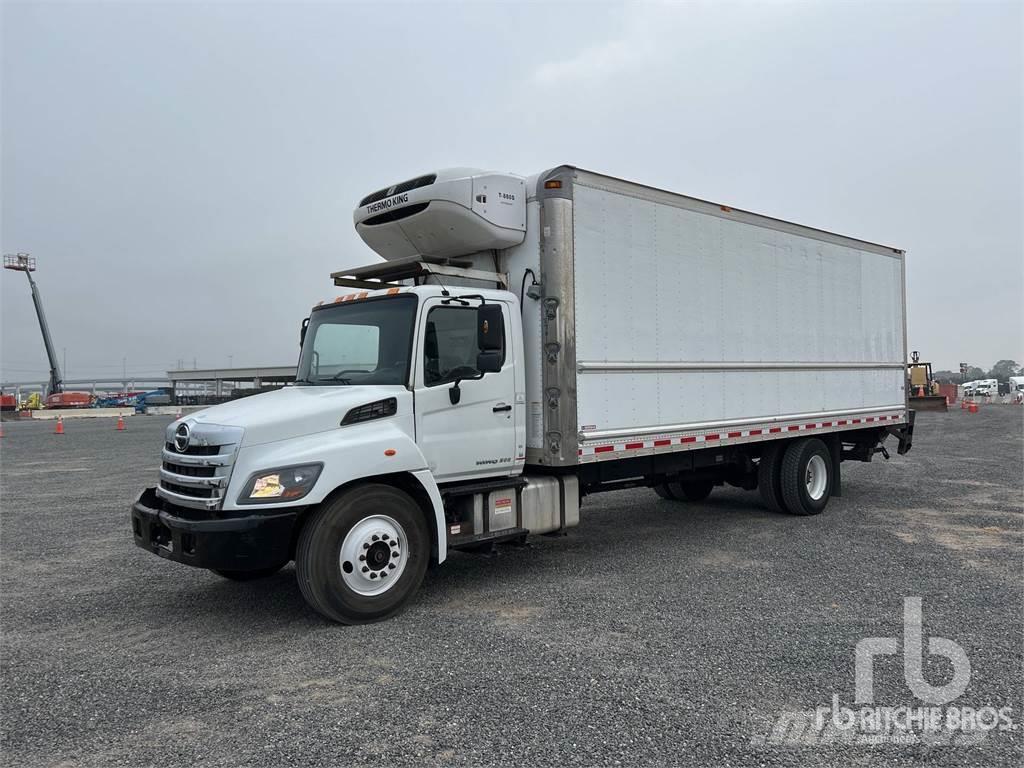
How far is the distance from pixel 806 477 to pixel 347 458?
6.88 m

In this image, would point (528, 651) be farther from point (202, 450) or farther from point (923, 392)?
point (923, 392)

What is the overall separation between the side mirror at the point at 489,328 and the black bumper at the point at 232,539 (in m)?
2.02

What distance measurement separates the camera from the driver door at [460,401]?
6.00 meters

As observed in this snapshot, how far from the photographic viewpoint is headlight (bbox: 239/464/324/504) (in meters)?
5.12

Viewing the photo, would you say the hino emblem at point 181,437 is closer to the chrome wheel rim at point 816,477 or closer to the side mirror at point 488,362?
the side mirror at point 488,362

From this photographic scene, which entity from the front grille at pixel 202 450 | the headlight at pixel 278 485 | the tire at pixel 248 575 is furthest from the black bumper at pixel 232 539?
the tire at pixel 248 575

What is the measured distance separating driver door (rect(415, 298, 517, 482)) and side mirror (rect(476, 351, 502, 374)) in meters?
0.20

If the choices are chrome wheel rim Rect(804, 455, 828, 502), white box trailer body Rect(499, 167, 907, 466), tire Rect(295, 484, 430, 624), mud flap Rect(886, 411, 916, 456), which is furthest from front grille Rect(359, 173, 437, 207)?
mud flap Rect(886, 411, 916, 456)

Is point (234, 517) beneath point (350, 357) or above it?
beneath

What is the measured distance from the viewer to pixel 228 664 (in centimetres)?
481

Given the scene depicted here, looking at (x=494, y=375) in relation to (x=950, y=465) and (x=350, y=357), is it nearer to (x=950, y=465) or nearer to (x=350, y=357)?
(x=350, y=357)

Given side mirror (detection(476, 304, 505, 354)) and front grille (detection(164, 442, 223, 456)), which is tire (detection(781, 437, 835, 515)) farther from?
front grille (detection(164, 442, 223, 456))

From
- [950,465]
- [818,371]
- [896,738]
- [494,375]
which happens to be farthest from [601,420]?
[950,465]

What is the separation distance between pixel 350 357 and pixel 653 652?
11.3 feet
